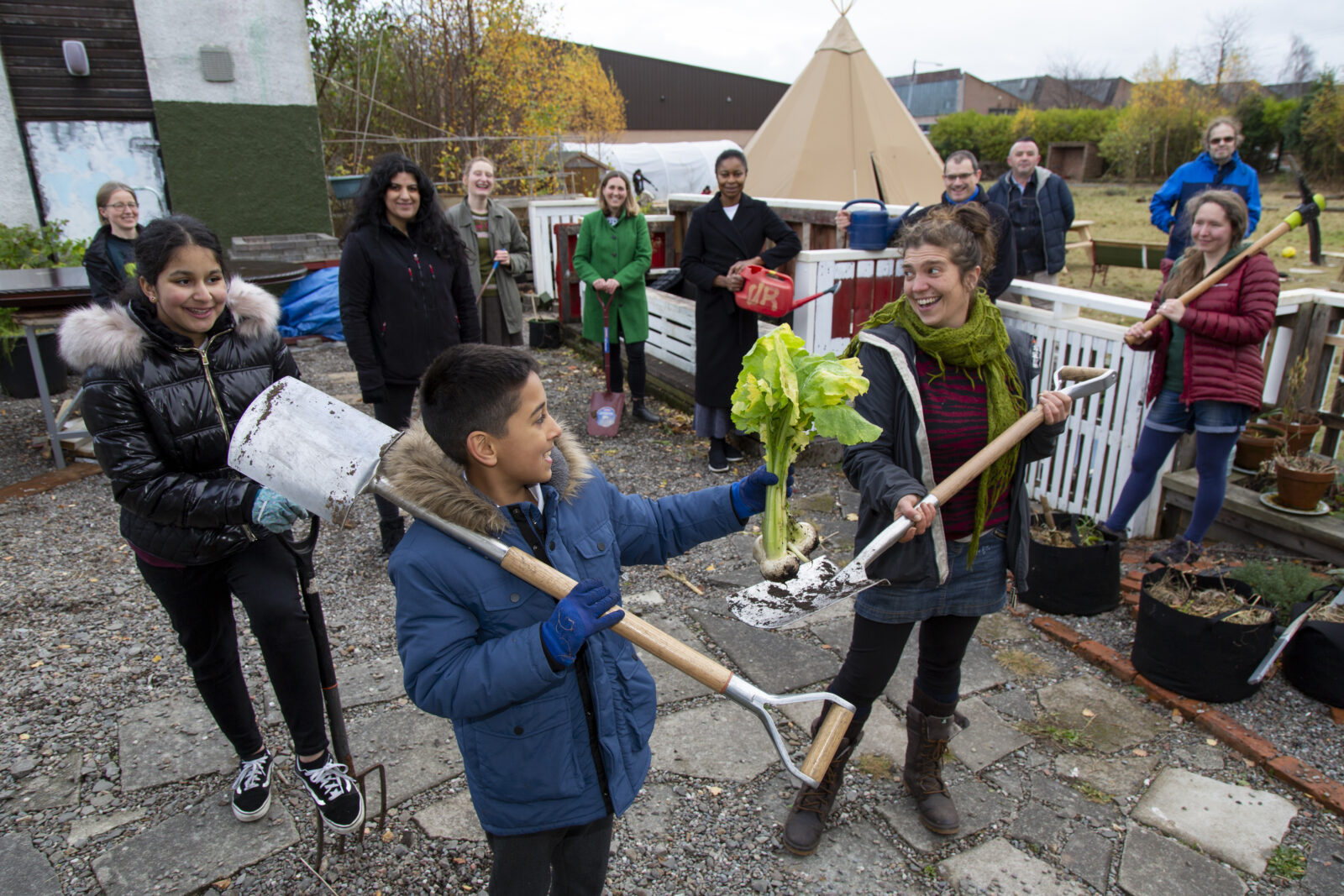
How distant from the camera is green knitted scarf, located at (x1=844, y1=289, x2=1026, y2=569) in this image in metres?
2.43

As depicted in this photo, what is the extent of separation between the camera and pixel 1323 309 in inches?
193

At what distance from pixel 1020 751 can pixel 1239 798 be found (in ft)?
2.42

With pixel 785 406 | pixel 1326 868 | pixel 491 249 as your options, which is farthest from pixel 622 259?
pixel 1326 868

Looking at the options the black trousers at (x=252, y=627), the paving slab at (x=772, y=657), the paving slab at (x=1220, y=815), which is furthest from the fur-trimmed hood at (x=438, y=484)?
the paving slab at (x=1220, y=815)

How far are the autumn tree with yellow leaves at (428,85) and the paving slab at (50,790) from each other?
1305 cm

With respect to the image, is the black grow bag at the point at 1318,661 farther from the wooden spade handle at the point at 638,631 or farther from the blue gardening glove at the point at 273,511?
the blue gardening glove at the point at 273,511

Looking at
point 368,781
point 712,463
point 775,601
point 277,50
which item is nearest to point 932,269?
point 775,601

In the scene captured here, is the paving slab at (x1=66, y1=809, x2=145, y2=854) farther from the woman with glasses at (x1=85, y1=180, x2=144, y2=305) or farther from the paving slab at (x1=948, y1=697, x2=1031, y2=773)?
the woman with glasses at (x1=85, y1=180, x2=144, y2=305)

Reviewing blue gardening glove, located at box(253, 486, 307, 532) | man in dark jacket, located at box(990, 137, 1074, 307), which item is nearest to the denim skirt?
blue gardening glove, located at box(253, 486, 307, 532)

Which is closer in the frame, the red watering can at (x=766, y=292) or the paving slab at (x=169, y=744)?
the paving slab at (x=169, y=744)

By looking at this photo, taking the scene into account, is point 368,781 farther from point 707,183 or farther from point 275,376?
point 707,183

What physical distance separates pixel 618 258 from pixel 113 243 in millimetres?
3618

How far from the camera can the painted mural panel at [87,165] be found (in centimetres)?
953

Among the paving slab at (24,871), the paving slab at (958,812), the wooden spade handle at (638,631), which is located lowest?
the paving slab at (958,812)
